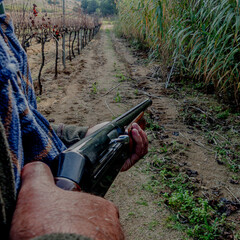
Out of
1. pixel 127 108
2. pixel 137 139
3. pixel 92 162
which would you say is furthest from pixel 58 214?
pixel 127 108

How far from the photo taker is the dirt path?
198 cm

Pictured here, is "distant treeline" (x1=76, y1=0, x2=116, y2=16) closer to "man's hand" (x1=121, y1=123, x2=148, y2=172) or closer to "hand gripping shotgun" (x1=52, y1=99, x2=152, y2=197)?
"man's hand" (x1=121, y1=123, x2=148, y2=172)

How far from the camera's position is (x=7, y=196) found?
22.4 inches

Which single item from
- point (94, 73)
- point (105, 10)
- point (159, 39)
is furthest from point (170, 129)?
point (105, 10)

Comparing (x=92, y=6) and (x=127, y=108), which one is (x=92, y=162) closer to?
(x=127, y=108)

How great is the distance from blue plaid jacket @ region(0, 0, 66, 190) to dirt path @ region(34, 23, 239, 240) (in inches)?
50.2

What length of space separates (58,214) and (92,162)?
0.37m

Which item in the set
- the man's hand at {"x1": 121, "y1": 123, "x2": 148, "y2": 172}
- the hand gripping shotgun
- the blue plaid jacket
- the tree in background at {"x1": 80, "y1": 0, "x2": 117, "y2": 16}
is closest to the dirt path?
the man's hand at {"x1": 121, "y1": 123, "x2": 148, "y2": 172}

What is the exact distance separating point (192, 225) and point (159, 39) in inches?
152

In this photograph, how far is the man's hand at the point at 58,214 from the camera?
45 centimetres

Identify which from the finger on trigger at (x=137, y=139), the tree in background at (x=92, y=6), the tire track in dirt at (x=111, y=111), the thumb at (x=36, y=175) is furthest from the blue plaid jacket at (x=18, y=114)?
the tree in background at (x=92, y=6)

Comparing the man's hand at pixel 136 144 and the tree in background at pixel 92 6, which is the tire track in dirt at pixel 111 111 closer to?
the man's hand at pixel 136 144

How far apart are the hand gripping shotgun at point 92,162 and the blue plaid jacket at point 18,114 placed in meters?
0.09

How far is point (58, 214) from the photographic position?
1.57 feet
